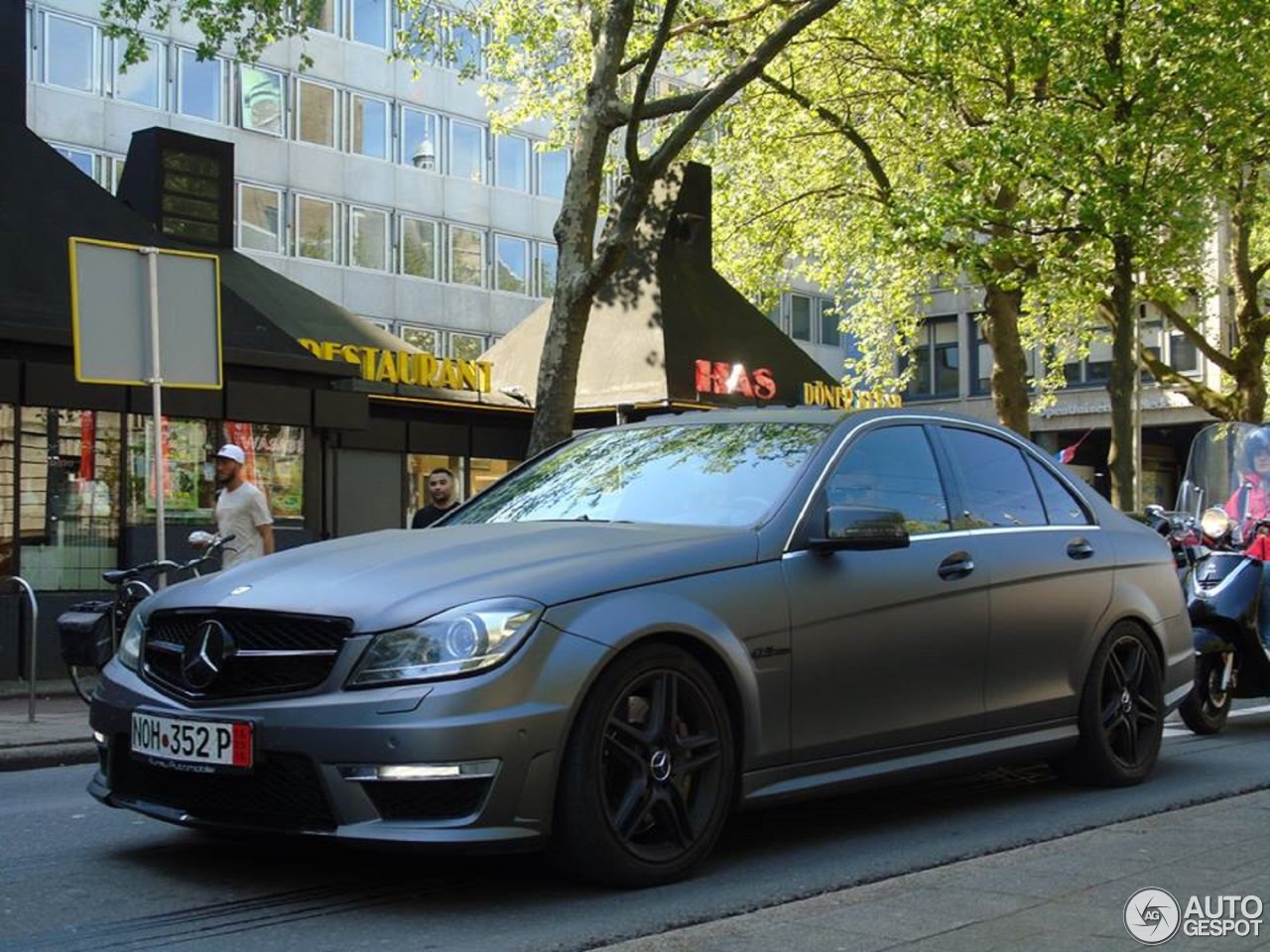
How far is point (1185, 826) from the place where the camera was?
6.39 m

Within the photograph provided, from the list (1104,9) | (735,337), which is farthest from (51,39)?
(1104,9)

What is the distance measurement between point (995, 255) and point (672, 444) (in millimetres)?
19257

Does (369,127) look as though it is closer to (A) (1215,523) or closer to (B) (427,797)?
(A) (1215,523)

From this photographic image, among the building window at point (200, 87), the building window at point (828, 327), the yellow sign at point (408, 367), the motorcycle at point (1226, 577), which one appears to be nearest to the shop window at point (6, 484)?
the yellow sign at point (408, 367)

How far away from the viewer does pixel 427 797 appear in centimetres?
513

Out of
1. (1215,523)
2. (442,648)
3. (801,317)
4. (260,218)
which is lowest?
(442,648)

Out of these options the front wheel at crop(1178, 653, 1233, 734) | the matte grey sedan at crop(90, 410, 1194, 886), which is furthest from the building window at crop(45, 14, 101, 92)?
the matte grey sedan at crop(90, 410, 1194, 886)

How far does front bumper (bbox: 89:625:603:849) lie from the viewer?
5.07 meters

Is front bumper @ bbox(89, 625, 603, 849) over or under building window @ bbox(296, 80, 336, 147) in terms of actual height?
under

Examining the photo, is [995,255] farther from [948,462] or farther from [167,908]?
[167,908]

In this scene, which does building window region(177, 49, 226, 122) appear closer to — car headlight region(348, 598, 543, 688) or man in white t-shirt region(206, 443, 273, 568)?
man in white t-shirt region(206, 443, 273, 568)

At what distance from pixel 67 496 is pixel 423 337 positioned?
25492mm

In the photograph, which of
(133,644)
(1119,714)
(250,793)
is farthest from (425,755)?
(1119,714)

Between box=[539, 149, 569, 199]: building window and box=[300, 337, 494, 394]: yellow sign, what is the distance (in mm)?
21497
